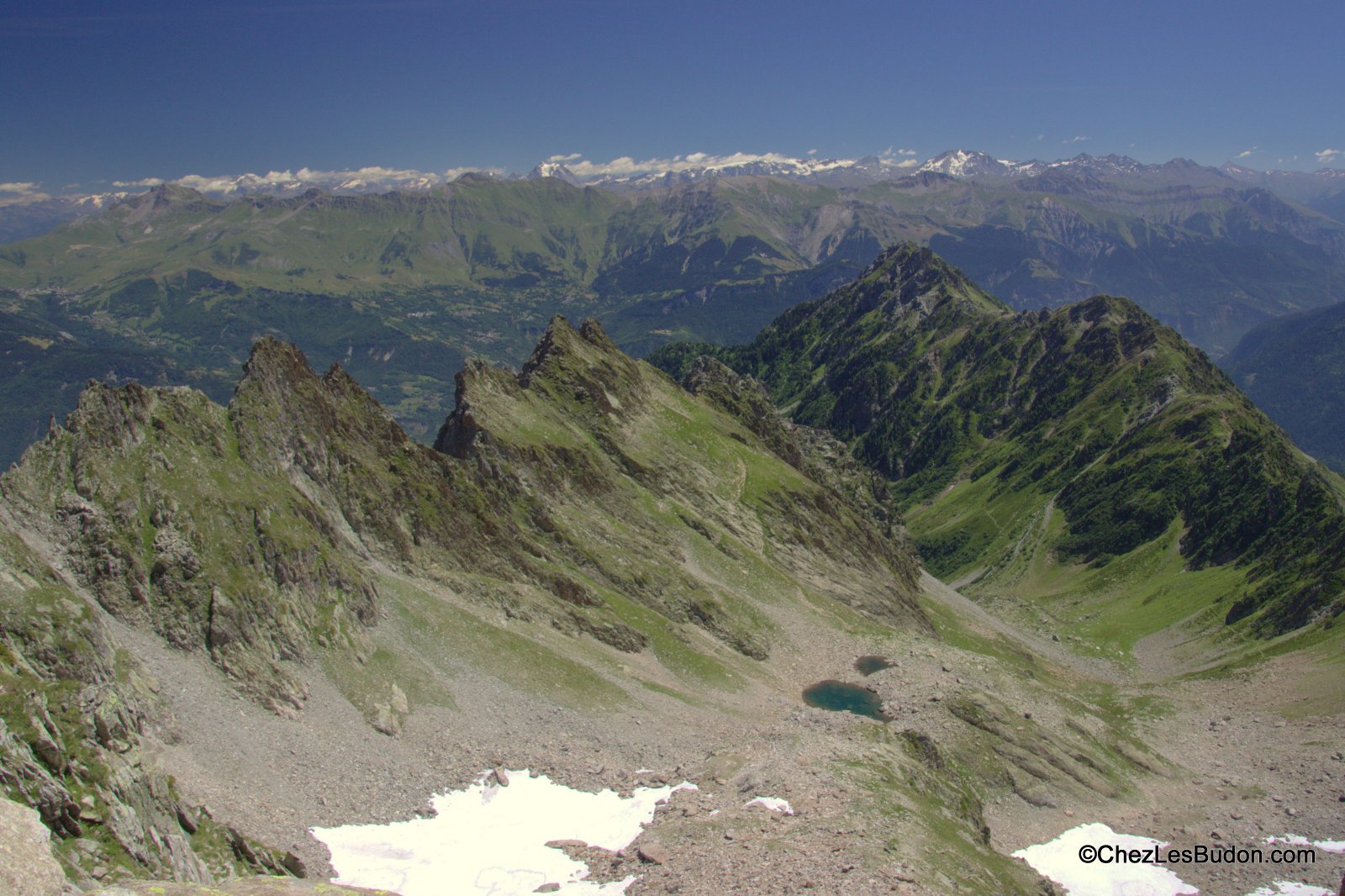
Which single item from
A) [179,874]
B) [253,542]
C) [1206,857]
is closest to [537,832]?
[179,874]

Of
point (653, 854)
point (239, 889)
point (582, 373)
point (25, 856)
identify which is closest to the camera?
point (25, 856)

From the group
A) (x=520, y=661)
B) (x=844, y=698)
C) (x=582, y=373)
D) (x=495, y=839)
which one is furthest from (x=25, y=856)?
(x=582, y=373)

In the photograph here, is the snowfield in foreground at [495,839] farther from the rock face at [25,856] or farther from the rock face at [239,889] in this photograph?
the rock face at [25,856]

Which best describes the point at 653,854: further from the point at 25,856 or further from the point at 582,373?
the point at 582,373

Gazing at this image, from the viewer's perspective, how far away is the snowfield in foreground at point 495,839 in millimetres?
60438

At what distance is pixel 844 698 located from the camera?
111m

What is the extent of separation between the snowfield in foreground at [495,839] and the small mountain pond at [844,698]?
1453 inches

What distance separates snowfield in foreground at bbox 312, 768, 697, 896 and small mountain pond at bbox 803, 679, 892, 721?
3692cm

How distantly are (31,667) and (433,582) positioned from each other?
4581 cm

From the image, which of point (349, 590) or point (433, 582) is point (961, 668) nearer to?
point (433, 582)

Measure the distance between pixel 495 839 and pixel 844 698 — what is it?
5800 centimetres

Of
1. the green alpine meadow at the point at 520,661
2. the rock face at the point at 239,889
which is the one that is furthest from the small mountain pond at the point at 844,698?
the rock face at the point at 239,889

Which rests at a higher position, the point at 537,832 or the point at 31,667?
the point at 31,667

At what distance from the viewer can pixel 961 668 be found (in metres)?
126
